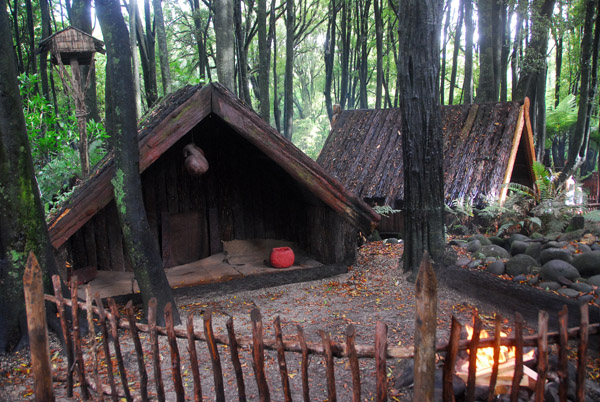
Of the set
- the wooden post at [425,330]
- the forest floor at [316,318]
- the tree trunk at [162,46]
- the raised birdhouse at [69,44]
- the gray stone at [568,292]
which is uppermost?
the tree trunk at [162,46]

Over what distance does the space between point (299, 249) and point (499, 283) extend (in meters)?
3.49

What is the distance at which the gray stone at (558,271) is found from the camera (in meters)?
4.81

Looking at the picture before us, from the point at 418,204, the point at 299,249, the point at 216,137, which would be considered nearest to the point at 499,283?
the point at 418,204

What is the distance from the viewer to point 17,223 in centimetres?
385

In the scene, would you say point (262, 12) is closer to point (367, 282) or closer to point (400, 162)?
point (400, 162)

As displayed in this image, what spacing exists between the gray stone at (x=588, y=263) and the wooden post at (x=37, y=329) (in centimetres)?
542

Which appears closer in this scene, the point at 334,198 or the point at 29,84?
the point at 334,198

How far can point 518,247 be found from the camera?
19.8ft

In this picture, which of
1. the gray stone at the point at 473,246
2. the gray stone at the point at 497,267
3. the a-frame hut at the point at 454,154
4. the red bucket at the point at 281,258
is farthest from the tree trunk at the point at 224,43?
the gray stone at the point at 497,267

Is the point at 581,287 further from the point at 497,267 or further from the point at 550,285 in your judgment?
the point at 497,267

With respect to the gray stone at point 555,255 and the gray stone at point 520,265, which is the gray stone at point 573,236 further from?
the gray stone at point 520,265

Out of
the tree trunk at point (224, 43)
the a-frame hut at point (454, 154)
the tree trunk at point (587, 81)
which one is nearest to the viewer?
the a-frame hut at point (454, 154)

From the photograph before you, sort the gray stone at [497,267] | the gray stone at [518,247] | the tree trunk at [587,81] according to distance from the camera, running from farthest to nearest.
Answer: the tree trunk at [587,81] → the gray stone at [518,247] → the gray stone at [497,267]

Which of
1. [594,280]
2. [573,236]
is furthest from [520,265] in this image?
[573,236]
